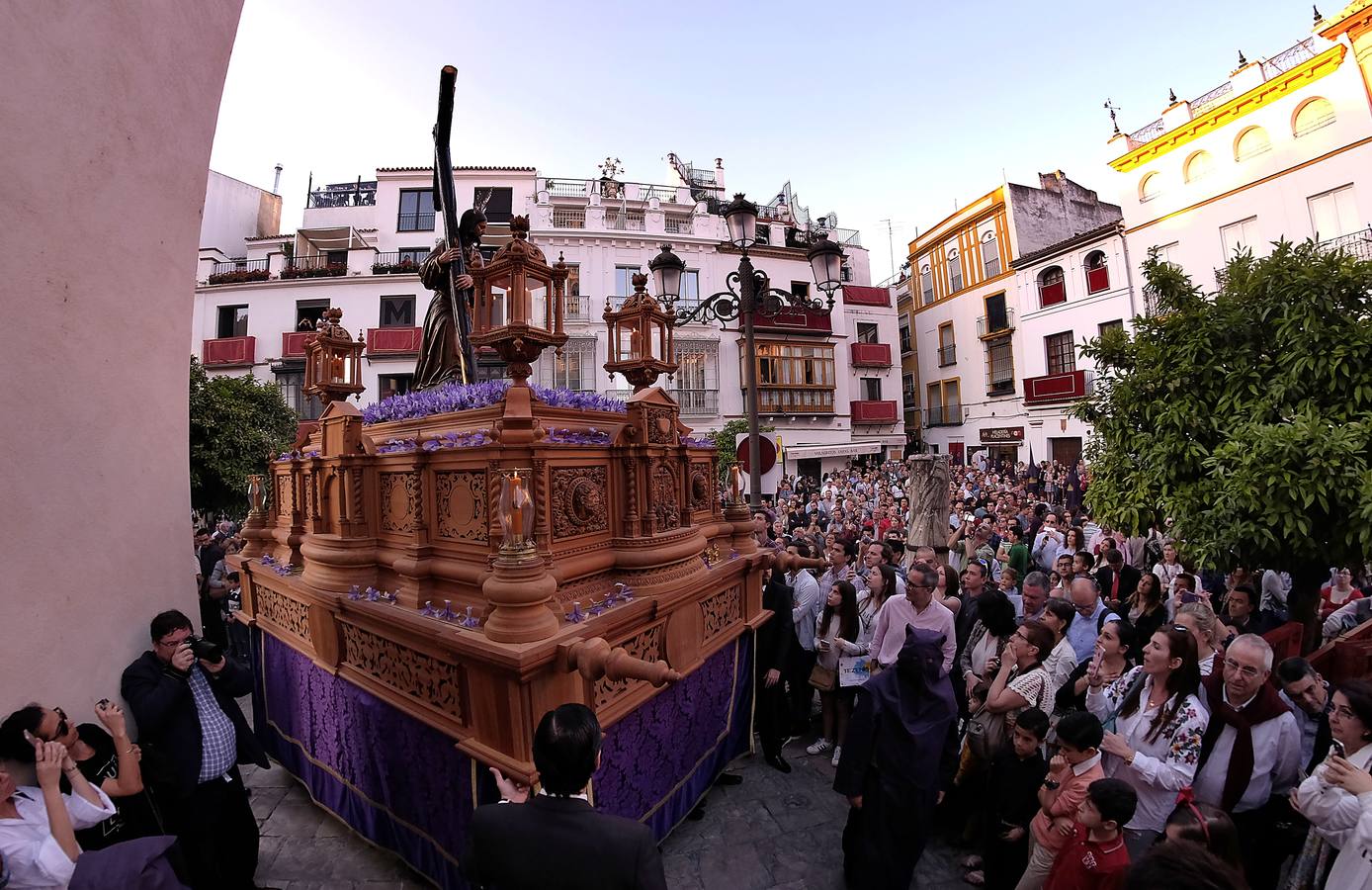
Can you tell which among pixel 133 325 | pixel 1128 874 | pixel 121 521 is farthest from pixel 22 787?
pixel 1128 874

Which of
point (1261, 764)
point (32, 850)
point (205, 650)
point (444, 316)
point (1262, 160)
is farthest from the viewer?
point (1262, 160)

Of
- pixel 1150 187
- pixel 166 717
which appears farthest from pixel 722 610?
pixel 1150 187

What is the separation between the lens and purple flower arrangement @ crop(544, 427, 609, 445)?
3443 millimetres

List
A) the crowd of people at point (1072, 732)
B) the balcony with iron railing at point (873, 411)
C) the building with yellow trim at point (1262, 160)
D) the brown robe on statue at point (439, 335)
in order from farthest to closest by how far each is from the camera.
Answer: the balcony with iron railing at point (873, 411) → the building with yellow trim at point (1262, 160) → the brown robe on statue at point (439, 335) → the crowd of people at point (1072, 732)

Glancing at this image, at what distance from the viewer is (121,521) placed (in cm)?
357

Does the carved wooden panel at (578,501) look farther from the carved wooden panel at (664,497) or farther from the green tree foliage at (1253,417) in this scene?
the green tree foliage at (1253,417)

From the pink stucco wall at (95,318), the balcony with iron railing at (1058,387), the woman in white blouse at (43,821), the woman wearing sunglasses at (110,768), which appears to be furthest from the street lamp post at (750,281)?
the balcony with iron railing at (1058,387)

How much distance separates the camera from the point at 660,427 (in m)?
4.09

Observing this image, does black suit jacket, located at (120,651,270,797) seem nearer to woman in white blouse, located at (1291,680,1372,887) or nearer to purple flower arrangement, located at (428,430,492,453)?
purple flower arrangement, located at (428,430,492,453)

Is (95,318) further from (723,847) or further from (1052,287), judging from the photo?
(1052,287)

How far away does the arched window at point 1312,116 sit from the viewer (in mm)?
14938

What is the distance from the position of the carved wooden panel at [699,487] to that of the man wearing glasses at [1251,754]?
341cm

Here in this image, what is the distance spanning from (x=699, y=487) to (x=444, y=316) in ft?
9.12

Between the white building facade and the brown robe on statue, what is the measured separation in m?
14.5
